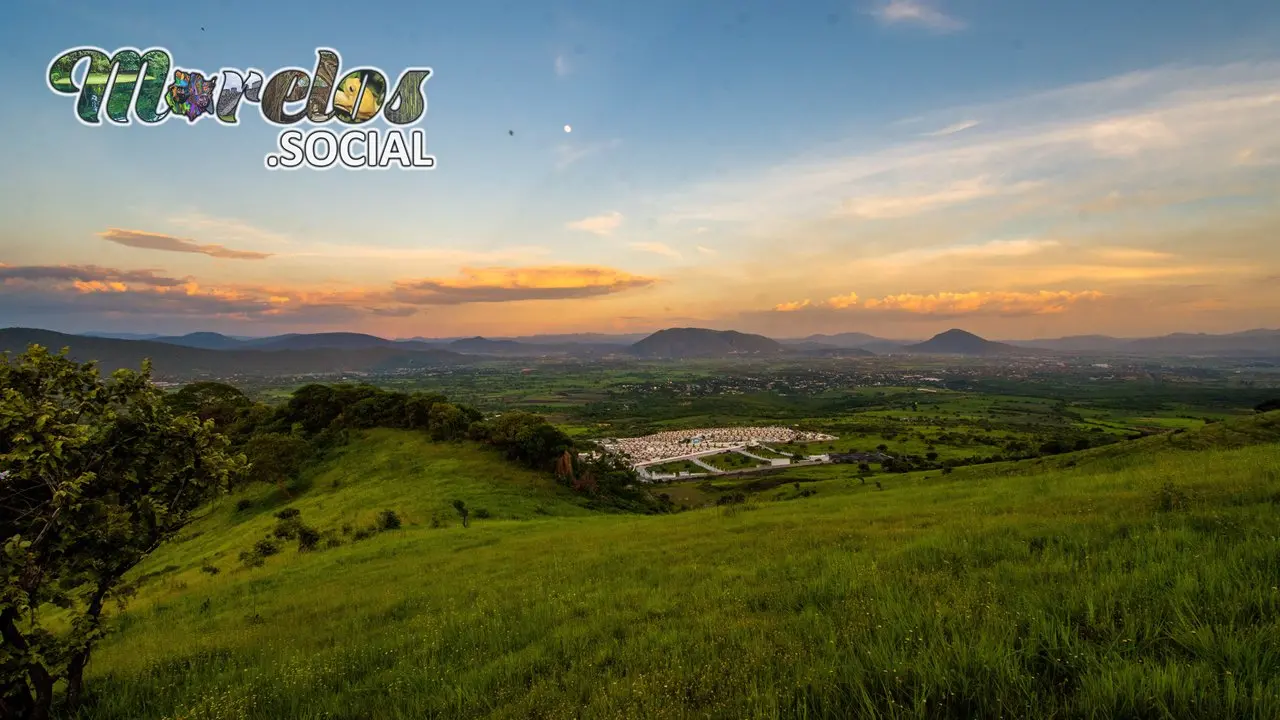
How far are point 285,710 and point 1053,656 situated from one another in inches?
355

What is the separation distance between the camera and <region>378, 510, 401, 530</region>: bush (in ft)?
122

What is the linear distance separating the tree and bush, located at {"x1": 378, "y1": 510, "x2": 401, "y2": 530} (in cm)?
3209

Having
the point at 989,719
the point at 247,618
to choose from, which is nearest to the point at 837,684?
the point at 989,719

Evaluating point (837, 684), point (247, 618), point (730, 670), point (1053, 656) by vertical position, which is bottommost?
point (247, 618)

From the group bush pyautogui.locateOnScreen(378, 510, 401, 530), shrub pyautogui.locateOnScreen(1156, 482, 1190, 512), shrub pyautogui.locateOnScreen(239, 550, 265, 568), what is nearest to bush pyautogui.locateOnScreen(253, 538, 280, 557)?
shrub pyautogui.locateOnScreen(239, 550, 265, 568)

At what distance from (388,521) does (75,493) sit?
1374 inches

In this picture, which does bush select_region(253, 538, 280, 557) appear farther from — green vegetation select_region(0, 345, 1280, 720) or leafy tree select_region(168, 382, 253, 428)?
leafy tree select_region(168, 382, 253, 428)

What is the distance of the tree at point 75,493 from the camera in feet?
20.8

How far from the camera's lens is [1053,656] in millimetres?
4434

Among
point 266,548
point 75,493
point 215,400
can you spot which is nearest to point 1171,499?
point 75,493

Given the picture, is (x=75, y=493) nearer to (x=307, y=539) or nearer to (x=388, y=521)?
(x=307, y=539)

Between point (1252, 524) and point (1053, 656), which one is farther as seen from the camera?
point (1252, 524)

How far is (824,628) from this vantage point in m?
6.34

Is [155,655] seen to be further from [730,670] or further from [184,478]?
[730,670]
